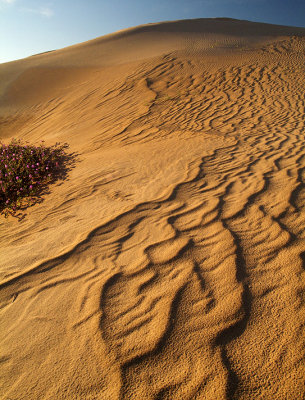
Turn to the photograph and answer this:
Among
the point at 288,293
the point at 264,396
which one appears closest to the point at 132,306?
the point at 264,396

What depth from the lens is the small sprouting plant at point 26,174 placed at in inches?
154

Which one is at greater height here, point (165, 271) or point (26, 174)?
point (26, 174)

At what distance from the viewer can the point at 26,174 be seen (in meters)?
4.71

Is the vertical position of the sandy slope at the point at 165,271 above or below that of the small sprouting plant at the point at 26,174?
below

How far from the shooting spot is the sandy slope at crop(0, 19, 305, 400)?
4.63 ft

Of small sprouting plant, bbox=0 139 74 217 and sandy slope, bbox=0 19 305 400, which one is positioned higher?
small sprouting plant, bbox=0 139 74 217

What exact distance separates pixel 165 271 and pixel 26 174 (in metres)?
3.85

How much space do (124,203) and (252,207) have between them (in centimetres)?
162

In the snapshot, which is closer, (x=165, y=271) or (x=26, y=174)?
(x=165, y=271)

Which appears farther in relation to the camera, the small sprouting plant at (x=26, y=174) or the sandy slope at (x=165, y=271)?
the small sprouting plant at (x=26, y=174)

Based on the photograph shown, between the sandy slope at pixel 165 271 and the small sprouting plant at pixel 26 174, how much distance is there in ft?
1.17

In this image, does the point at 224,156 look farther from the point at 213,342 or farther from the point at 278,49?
the point at 278,49

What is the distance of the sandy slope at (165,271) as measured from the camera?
141 cm

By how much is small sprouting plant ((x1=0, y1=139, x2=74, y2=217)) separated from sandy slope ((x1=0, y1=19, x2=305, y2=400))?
36 cm
